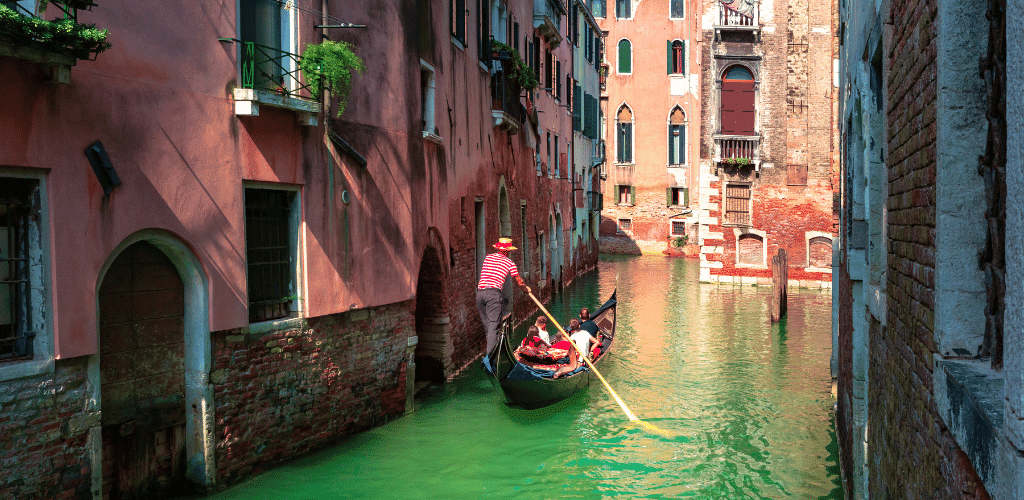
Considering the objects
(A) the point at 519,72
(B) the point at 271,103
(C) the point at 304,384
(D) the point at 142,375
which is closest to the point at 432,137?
(B) the point at 271,103

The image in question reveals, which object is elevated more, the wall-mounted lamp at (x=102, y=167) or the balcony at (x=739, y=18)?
the balcony at (x=739, y=18)

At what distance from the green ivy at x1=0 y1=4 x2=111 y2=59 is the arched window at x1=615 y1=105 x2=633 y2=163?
26.8 metres

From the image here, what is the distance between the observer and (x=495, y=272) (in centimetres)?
1022

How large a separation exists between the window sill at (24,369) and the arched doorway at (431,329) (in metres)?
5.48

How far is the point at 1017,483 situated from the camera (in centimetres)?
158

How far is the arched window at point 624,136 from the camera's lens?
30.6 metres

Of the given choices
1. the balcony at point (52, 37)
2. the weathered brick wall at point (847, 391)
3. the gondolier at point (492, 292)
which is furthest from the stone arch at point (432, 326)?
the balcony at point (52, 37)

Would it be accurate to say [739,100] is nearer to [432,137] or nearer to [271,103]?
[432,137]

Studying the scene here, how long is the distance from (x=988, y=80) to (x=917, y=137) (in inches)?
26.8

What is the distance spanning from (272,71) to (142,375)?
8.34 feet

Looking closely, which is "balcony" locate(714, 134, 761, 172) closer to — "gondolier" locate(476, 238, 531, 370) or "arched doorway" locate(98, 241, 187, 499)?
"gondolier" locate(476, 238, 531, 370)

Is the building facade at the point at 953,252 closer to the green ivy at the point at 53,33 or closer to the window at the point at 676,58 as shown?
the green ivy at the point at 53,33

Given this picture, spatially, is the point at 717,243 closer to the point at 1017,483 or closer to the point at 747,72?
the point at 747,72

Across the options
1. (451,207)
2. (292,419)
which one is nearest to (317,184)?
(292,419)
